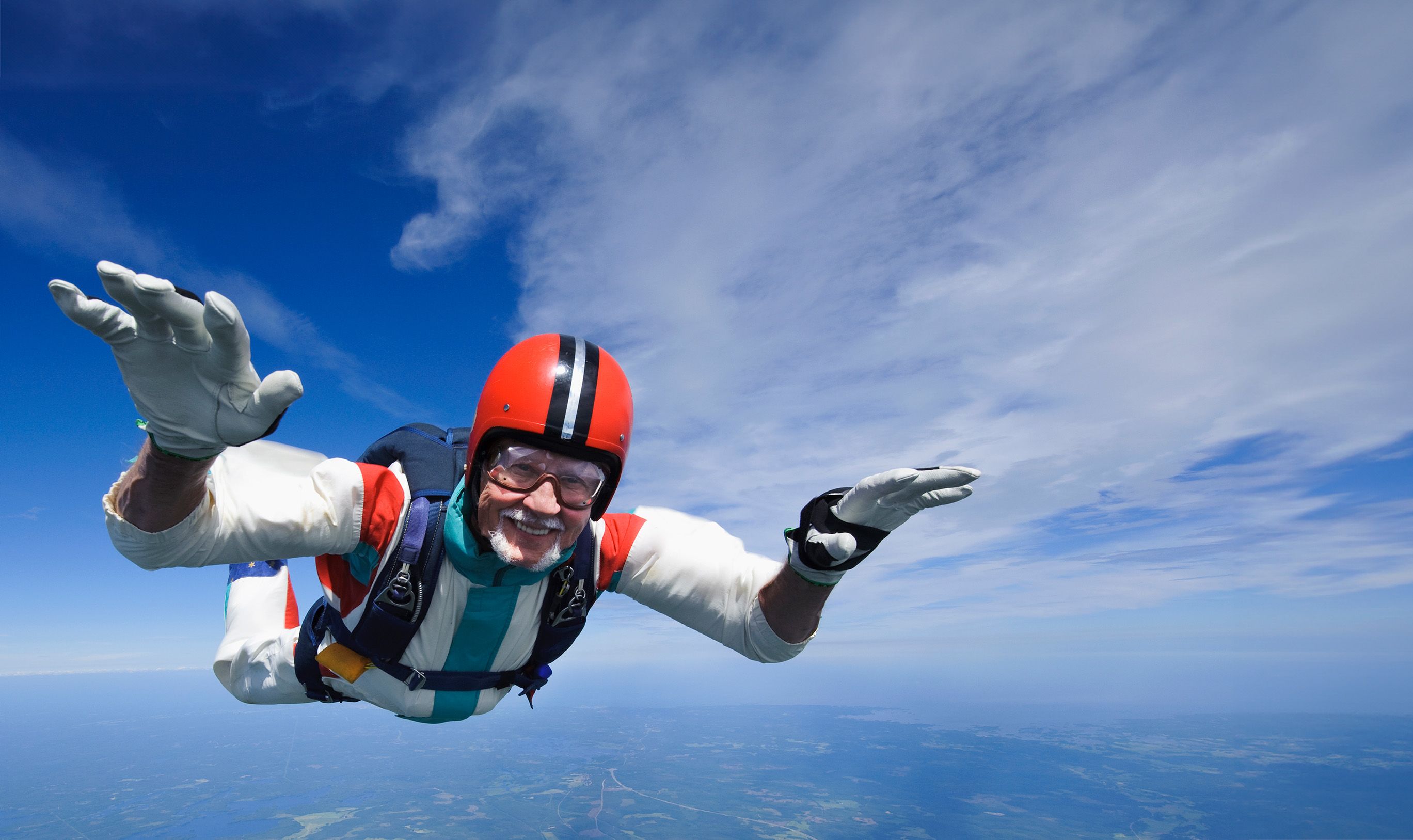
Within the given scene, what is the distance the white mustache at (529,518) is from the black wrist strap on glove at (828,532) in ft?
3.96

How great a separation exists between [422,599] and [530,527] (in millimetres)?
727

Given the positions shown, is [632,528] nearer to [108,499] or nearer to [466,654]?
[466,654]

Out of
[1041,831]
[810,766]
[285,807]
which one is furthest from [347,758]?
[1041,831]

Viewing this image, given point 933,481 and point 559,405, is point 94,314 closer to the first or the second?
point 559,405

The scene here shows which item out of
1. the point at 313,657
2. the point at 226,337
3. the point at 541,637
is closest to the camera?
the point at 226,337

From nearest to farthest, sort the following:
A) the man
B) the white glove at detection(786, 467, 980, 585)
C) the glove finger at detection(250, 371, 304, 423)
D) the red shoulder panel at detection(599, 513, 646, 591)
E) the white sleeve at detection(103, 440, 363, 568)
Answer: the glove finger at detection(250, 371, 304, 423) → the man → the white sleeve at detection(103, 440, 363, 568) → the white glove at detection(786, 467, 980, 585) → the red shoulder panel at detection(599, 513, 646, 591)

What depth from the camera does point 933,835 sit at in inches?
4104

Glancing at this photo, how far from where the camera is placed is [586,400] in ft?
A: 9.26

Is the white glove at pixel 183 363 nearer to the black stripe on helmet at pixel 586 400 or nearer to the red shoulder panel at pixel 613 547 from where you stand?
the black stripe on helmet at pixel 586 400

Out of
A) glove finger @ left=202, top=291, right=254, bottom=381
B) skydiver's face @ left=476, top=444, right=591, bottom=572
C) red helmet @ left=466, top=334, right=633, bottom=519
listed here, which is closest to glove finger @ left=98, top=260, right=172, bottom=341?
glove finger @ left=202, top=291, right=254, bottom=381

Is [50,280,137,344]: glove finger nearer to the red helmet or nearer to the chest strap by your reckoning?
the red helmet

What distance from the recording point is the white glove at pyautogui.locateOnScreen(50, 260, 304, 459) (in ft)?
5.43

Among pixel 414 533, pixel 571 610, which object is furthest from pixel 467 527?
pixel 571 610

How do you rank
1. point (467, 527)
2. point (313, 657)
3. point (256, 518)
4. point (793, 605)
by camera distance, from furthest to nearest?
point (313, 657) < point (793, 605) < point (467, 527) < point (256, 518)
